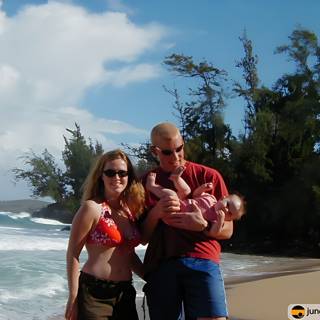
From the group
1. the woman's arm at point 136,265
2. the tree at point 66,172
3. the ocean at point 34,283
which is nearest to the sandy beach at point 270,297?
the ocean at point 34,283

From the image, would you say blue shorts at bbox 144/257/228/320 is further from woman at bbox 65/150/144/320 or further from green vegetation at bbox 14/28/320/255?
green vegetation at bbox 14/28/320/255

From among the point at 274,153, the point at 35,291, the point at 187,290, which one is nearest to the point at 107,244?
the point at 187,290

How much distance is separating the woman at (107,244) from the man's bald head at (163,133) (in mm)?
215

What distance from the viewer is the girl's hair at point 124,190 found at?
3217mm

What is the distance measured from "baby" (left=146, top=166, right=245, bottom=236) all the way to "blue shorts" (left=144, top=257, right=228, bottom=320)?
22cm

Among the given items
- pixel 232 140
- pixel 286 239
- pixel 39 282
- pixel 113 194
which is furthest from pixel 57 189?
pixel 113 194

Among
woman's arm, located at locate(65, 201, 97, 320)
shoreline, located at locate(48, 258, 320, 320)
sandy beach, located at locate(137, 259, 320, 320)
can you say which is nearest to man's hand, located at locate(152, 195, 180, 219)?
woman's arm, located at locate(65, 201, 97, 320)

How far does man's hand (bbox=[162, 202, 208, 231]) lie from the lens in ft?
9.77

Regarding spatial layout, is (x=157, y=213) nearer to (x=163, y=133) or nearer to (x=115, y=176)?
(x=115, y=176)

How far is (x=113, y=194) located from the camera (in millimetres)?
3238

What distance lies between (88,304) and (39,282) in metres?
10.6

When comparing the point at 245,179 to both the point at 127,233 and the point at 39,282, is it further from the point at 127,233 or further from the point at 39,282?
the point at 127,233

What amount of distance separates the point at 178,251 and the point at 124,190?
1.57ft

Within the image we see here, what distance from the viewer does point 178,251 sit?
3086 millimetres
